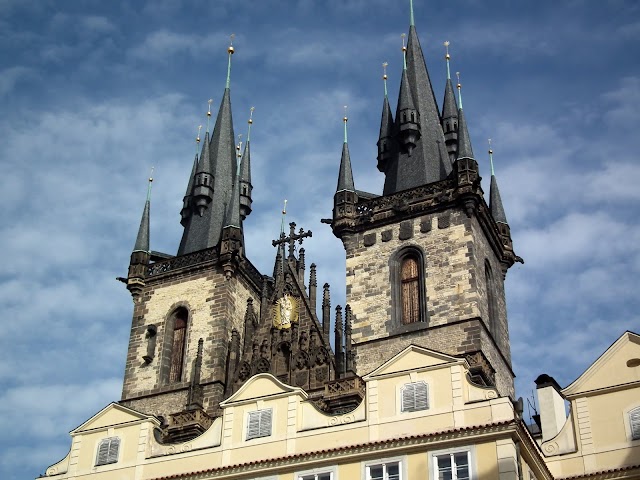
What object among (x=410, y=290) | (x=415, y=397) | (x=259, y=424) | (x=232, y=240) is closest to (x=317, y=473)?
(x=259, y=424)

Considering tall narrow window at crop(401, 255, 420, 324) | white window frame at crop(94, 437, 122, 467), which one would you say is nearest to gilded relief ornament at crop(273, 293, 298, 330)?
tall narrow window at crop(401, 255, 420, 324)

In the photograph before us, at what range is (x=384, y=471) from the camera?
19297 millimetres

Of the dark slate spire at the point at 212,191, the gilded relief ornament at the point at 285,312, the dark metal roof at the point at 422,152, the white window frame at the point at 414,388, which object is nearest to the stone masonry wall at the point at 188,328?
the gilded relief ornament at the point at 285,312

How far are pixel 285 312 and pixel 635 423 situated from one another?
14975 mm

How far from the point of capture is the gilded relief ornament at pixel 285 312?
3338cm

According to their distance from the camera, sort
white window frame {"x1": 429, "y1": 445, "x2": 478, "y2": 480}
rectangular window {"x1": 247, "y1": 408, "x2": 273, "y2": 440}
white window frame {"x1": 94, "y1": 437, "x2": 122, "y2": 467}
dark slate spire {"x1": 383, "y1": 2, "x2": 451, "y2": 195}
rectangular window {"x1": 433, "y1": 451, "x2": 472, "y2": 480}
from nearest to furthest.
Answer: white window frame {"x1": 429, "y1": 445, "x2": 478, "y2": 480} → rectangular window {"x1": 433, "y1": 451, "x2": 472, "y2": 480} → rectangular window {"x1": 247, "y1": 408, "x2": 273, "y2": 440} → white window frame {"x1": 94, "y1": 437, "x2": 122, "y2": 467} → dark slate spire {"x1": 383, "y1": 2, "x2": 451, "y2": 195}

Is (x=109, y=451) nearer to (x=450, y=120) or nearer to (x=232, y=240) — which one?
(x=232, y=240)

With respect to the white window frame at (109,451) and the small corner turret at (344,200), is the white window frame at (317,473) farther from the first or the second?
the small corner turret at (344,200)

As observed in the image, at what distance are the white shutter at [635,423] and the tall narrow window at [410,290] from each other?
35.0 feet

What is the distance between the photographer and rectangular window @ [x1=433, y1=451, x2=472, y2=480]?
1866cm

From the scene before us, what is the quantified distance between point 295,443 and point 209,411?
448 inches

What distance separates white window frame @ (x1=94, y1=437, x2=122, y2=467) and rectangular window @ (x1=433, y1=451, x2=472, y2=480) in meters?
7.03

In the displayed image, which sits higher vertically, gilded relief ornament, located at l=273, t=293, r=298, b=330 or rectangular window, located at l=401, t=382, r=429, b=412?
gilded relief ornament, located at l=273, t=293, r=298, b=330

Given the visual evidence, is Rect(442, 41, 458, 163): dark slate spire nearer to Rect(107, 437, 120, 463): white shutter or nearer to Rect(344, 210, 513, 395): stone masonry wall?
Rect(344, 210, 513, 395): stone masonry wall
